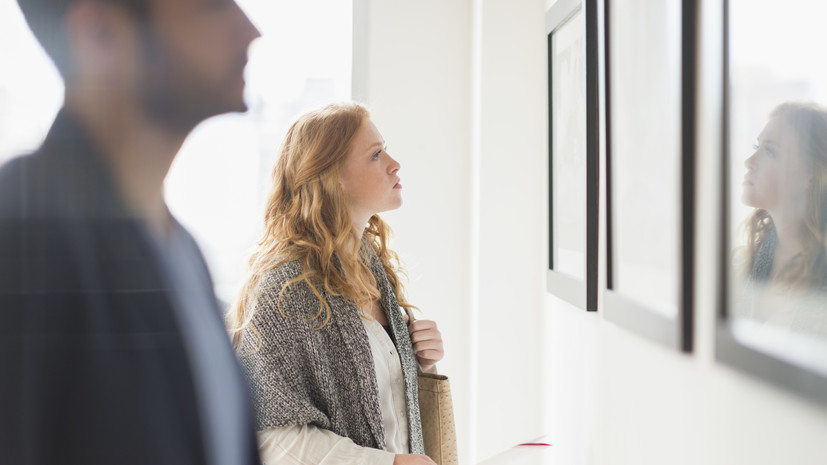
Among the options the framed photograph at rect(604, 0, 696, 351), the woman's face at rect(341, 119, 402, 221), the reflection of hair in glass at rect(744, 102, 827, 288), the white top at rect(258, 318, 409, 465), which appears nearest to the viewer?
the reflection of hair in glass at rect(744, 102, 827, 288)

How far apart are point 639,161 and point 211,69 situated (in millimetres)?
883

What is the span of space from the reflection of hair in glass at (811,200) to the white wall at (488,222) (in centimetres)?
59

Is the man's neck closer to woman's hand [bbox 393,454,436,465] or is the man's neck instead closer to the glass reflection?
the glass reflection

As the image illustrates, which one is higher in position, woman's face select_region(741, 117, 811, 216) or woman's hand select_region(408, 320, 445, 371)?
woman's face select_region(741, 117, 811, 216)

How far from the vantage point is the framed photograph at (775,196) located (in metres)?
0.53

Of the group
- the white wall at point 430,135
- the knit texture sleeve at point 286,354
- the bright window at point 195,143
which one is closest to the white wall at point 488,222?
the white wall at point 430,135

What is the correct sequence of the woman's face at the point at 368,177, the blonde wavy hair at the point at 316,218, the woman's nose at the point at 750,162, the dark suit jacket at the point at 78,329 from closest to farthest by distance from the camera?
the dark suit jacket at the point at 78,329
the woman's nose at the point at 750,162
the blonde wavy hair at the point at 316,218
the woman's face at the point at 368,177

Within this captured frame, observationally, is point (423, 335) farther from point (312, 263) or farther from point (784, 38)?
point (784, 38)

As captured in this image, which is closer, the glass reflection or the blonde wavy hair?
the glass reflection

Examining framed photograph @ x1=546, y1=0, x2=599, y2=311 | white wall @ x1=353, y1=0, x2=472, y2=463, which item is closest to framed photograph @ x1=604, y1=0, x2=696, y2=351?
framed photograph @ x1=546, y1=0, x2=599, y2=311

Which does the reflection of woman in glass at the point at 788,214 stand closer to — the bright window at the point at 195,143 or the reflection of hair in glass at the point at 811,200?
the reflection of hair in glass at the point at 811,200

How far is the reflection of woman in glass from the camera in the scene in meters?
0.53

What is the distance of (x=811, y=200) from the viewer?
542 millimetres

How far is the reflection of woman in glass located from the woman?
79 cm
